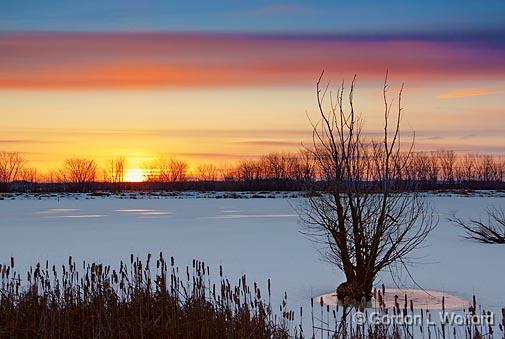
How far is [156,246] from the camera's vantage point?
1559 centimetres

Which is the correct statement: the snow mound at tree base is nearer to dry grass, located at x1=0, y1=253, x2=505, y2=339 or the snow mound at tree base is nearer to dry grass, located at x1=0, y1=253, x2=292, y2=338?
dry grass, located at x1=0, y1=253, x2=505, y2=339

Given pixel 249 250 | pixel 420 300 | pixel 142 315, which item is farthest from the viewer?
pixel 249 250

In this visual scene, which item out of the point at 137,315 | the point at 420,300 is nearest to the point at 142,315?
the point at 137,315

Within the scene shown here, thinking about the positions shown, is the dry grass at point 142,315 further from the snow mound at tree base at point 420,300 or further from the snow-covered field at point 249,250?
the snow-covered field at point 249,250

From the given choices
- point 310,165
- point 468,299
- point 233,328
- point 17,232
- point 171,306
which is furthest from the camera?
point 17,232

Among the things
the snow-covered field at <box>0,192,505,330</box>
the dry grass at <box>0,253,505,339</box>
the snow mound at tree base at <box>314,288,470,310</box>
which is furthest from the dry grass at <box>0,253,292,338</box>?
the snow mound at tree base at <box>314,288,470,310</box>

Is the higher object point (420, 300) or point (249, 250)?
point (249, 250)

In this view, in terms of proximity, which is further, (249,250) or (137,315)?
(249,250)

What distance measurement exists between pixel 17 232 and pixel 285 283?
11.3 m

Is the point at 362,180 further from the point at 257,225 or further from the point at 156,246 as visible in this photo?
the point at 257,225

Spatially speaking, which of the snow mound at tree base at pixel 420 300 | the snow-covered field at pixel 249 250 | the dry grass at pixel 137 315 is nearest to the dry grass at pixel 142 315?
the dry grass at pixel 137 315

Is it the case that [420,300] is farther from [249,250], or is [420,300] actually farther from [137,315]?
[249,250]

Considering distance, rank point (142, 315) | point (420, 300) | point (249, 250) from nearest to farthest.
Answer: point (142, 315), point (420, 300), point (249, 250)

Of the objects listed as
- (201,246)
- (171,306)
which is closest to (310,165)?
(171,306)
